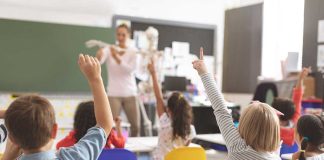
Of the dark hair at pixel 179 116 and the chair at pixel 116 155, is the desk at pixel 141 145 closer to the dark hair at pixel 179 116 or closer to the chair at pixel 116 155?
the dark hair at pixel 179 116

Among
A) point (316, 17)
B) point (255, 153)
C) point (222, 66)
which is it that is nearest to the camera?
point (255, 153)

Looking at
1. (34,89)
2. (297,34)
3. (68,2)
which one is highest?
(68,2)

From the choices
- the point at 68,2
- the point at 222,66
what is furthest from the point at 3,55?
the point at 222,66

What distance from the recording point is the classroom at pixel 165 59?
3.64 metres

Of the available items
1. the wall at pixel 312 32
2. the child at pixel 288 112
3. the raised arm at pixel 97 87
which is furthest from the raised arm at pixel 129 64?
the raised arm at pixel 97 87

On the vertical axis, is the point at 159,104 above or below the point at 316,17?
below

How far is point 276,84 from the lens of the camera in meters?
6.05

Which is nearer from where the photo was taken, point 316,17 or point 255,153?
point 255,153

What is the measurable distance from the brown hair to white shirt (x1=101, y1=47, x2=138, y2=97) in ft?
12.0

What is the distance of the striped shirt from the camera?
1.83 metres

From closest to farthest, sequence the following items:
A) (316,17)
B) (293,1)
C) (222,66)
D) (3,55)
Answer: (3,55) < (316,17) < (293,1) < (222,66)

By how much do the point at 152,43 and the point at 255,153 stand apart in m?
4.72

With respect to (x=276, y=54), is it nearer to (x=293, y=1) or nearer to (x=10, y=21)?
(x=293, y=1)

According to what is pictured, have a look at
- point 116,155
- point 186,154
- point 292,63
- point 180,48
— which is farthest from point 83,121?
point 180,48
